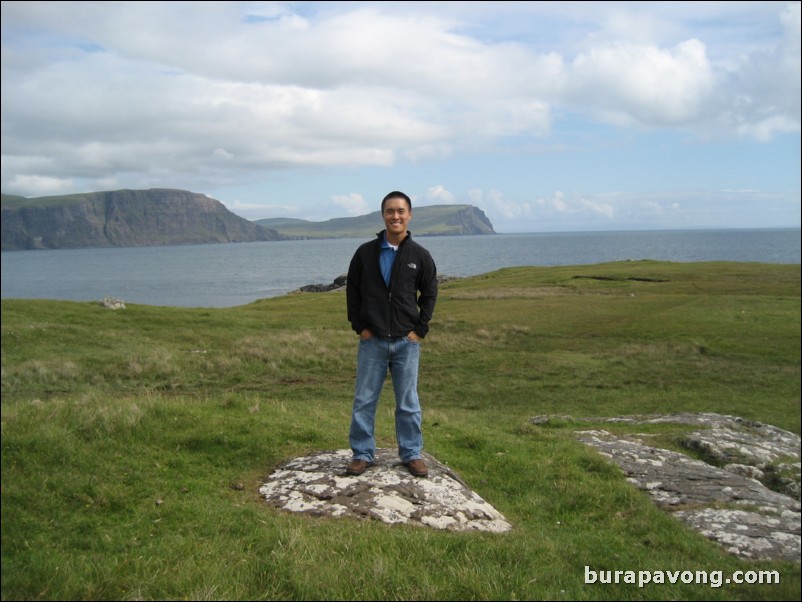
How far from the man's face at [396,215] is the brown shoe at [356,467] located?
333 centimetres

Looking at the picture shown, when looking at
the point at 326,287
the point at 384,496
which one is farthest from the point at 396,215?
the point at 326,287

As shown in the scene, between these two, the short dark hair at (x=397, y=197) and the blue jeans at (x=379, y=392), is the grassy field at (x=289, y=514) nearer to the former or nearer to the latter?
the blue jeans at (x=379, y=392)

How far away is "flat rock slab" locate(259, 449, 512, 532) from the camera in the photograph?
24.7ft

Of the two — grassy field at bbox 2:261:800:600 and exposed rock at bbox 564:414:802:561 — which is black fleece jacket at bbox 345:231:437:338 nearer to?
grassy field at bbox 2:261:800:600

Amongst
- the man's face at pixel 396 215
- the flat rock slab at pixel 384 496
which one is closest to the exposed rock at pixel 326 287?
the flat rock slab at pixel 384 496

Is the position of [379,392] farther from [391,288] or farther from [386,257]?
[386,257]

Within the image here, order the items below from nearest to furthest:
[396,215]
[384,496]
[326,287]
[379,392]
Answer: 1. [384,496]
2. [396,215]
3. [379,392]
4. [326,287]

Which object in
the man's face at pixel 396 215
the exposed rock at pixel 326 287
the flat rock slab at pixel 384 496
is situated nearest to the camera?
the flat rock slab at pixel 384 496

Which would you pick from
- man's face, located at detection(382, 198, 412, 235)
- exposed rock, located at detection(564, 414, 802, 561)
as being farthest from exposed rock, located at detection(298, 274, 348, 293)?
man's face, located at detection(382, 198, 412, 235)

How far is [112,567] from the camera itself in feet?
18.0

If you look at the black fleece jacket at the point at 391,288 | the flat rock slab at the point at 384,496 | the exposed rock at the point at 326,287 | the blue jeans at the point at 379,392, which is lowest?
the exposed rock at the point at 326,287

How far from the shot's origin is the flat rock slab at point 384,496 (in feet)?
24.7

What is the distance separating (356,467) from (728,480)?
6895 millimetres

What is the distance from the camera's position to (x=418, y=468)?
8.55 m
